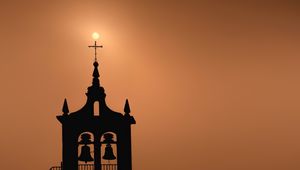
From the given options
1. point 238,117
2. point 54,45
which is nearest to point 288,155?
point 238,117

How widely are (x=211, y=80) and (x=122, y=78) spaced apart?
50.6 inches

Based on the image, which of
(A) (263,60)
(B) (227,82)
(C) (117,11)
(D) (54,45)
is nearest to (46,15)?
(D) (54,45)

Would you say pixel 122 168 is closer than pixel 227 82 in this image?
Yes

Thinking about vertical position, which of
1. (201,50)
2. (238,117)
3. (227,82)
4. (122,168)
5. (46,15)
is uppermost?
(46,15)

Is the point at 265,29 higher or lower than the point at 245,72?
higher

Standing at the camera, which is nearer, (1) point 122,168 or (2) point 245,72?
(1) point 122,168

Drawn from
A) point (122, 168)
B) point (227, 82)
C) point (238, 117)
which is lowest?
point (122, 168)

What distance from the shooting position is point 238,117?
6945mm

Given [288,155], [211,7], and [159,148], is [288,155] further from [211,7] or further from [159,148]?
[211,7]

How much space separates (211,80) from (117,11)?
1.67m

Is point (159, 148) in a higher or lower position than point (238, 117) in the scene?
lower

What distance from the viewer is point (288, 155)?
694cm

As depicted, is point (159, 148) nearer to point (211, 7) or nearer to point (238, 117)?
point (238, 117)

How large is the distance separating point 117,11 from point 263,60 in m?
2.25
